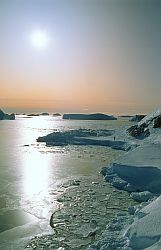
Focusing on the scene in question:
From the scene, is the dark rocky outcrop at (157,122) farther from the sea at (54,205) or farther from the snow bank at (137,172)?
the snow bank at (137,172)

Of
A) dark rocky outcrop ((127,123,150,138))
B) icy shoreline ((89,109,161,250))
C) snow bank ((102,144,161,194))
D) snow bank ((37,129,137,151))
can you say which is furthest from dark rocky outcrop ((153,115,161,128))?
snow bank ((102,144,161,194))

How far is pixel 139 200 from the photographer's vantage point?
10.6 m

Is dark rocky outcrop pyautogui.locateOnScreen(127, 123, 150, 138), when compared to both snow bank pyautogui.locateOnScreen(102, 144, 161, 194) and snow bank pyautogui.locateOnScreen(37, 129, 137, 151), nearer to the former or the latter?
snow bank pyautogui.locateOnScreen(37, 129, 137, 151)

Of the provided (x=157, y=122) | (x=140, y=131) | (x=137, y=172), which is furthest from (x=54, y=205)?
(x=140, y=131)

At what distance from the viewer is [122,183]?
41.5 ft

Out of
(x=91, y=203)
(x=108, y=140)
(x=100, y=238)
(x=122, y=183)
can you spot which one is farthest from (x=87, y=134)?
(x=100, y=238)

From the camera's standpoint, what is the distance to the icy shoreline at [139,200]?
6.21m

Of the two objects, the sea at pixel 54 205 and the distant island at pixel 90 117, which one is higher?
the distant island at pixel 90 117

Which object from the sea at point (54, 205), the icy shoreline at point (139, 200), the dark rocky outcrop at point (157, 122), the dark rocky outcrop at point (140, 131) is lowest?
the sea at point (54, 205)

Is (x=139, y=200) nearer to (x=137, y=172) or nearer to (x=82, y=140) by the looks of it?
(x=137, y=172)

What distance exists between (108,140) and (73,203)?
2033cm

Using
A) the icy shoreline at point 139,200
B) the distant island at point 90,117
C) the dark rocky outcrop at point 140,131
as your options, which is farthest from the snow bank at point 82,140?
the distant island at point 90,117

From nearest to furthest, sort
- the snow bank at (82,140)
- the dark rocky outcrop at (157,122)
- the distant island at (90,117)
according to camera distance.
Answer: the dark rocky outcrop at (157,122), the snow bank at (82,140), the distant island at (90,117)

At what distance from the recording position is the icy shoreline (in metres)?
6.21
